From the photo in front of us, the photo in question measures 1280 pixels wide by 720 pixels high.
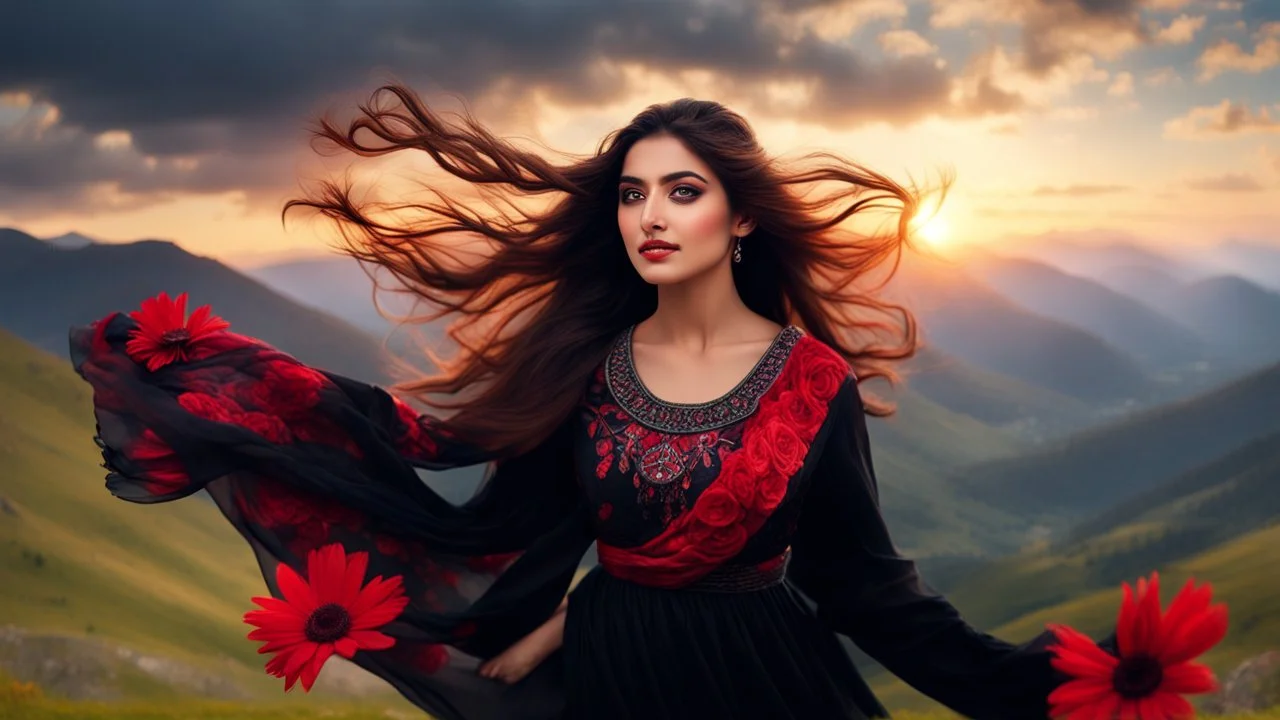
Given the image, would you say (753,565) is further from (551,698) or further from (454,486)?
(454,486)

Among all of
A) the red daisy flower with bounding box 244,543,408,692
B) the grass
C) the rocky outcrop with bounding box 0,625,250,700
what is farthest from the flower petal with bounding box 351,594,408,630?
the rocky outcrop with bounding box 0,625,250,700

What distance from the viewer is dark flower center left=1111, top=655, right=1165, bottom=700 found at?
2127mm

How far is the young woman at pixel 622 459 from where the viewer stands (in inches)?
95.4

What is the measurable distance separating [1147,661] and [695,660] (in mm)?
875

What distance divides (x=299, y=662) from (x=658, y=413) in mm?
875

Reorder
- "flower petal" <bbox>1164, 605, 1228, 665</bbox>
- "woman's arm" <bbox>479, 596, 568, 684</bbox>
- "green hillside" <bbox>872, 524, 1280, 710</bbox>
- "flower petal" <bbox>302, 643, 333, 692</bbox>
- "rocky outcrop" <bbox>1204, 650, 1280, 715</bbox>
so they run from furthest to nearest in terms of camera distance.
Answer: "green hillside" <bbox>872, 524, 1280, 710</bbox>
"rocky outcrop" <bbox>1204, 650, 1280, 715</bbox>
"woman's arm" <bbox>479, 596, 568, 684</bbox>
"flower petal" <bbox>302, 643, 333, 692</bbox>
"flower petal" <bbox>1164, 605, 1228, 665</bbox>

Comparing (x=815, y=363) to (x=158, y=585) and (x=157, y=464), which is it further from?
(x=158, y=585)

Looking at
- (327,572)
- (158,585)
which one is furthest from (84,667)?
(327,572)

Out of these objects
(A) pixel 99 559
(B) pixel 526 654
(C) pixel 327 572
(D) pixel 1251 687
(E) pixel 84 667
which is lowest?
(E) pixel 84 667

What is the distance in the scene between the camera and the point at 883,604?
8.18ft

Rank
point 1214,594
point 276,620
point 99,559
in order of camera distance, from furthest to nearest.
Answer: point 99,559
point 1214,594
point 276,620

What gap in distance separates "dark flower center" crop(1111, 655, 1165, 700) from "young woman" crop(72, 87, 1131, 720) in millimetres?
170

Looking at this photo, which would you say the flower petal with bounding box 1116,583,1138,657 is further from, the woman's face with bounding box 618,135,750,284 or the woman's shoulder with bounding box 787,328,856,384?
the woman's face with bounding box 618,135,750,284

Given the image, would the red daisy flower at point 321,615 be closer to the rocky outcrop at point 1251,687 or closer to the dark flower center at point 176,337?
the dark flower center at point 176,337
